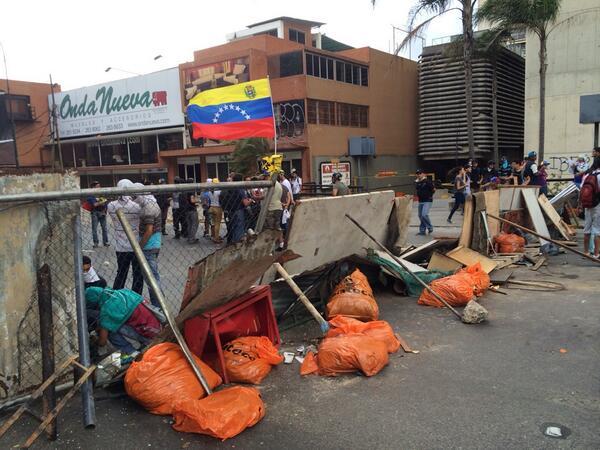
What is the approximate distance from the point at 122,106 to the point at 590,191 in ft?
83.9

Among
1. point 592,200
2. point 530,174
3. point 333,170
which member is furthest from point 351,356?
point 333,170

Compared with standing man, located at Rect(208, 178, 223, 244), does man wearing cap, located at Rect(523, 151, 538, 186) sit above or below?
above

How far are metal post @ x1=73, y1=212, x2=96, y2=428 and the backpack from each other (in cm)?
734

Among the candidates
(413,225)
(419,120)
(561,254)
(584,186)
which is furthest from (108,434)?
(419,120)

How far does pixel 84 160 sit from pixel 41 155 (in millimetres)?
3947

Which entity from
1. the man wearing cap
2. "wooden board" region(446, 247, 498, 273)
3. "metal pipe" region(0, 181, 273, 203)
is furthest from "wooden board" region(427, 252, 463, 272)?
the man wearing cap

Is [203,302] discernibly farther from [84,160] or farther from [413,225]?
[84,160]

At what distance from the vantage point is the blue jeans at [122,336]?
13.5 feet

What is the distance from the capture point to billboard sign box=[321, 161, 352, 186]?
72.6 ft

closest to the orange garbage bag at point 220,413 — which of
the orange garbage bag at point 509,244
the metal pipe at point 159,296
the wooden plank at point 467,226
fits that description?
the metal pipe at point 159,296

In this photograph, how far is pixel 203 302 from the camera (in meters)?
3.60

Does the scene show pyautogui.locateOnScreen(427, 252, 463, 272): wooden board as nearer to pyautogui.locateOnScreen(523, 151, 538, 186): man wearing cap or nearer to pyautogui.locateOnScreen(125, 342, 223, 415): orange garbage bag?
pyautogui.locateOnScreen(125, 342, 223, 415): orange garbage bag

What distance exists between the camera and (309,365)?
406cm

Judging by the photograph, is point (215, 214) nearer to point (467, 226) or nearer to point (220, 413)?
point (467, 226)
